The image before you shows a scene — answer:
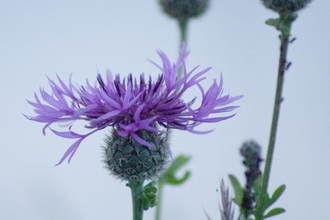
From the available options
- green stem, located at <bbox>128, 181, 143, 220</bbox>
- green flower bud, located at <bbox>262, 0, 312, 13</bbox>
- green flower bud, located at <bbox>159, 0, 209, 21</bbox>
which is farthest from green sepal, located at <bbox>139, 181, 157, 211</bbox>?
green flower bud, located at <bbox>159, 0, 209, 21</bbox>

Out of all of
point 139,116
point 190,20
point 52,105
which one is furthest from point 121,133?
point 190,20

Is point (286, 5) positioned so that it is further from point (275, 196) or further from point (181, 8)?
point (181, 8)

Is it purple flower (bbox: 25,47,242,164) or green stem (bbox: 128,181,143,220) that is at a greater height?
purple flower (bbox: 25,47,242,164)

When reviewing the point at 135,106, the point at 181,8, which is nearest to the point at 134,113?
the point at 135,106

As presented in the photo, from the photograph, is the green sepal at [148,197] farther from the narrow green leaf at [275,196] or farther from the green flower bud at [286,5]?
the green flower bud at [286,5]

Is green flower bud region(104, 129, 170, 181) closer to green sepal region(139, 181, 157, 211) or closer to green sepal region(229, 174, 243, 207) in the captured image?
green sepal region(139, 181, 157, 211)

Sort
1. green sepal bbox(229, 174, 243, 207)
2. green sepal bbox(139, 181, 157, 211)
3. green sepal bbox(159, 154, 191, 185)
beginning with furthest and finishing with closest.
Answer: green sepal bbox(159, 154, 191, 185), green sepal bbox(229, 174, 243, 207), green sepal bbox(139, 181, 157, 211)
